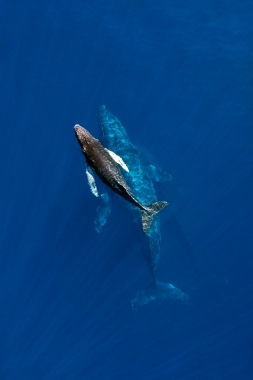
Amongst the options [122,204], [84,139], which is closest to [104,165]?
[84,139]

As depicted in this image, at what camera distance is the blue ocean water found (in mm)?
18828

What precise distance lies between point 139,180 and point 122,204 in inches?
54.2

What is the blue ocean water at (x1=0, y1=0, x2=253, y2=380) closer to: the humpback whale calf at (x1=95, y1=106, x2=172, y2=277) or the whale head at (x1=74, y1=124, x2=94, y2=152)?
the humpback whale calf at (x1=95, y1=106, x2=172, y2=277)

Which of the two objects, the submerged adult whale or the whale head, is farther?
the whale head

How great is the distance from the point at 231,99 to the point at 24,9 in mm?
10949

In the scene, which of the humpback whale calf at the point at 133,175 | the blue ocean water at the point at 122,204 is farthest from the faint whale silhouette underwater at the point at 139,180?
the blue ocean water at the point at 122,204

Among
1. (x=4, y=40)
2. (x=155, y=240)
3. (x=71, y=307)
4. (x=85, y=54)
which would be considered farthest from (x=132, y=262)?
(x=4, y=40)

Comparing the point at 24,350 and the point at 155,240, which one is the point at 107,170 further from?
the point at 24,350

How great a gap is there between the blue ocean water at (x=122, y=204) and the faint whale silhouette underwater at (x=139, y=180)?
39 centimetres

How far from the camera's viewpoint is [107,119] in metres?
19.2

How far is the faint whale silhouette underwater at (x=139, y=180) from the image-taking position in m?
18.0

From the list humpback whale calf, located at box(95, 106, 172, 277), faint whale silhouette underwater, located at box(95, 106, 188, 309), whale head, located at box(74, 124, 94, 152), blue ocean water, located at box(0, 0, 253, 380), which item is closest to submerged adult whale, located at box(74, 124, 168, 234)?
whale head, located at box(74, 124, 94, 152)

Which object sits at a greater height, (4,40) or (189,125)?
(4,40)

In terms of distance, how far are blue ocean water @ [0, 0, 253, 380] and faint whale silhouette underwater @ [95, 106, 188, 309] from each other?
39cm
